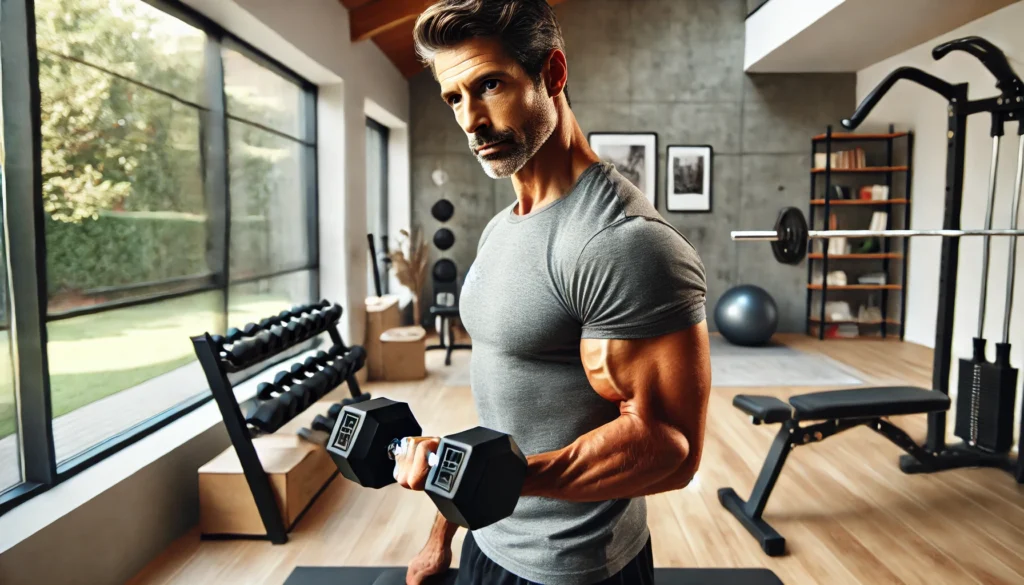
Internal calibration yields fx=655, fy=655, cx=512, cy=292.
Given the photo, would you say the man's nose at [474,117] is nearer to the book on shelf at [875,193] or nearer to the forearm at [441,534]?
the forearm at [441,534]

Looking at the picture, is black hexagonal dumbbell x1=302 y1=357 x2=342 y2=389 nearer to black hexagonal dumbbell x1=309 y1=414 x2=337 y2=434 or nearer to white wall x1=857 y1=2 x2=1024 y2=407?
black hexagonal dumbbell x1=309 y1=414 x2=337 y2=434

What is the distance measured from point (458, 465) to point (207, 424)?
2249mm

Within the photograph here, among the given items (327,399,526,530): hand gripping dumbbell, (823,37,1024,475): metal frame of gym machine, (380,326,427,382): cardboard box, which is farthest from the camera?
(380,326,427,382): cardboard box

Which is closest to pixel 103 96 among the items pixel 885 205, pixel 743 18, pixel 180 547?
pixel 180 547

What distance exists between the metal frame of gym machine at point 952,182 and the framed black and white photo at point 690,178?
10.8 feet

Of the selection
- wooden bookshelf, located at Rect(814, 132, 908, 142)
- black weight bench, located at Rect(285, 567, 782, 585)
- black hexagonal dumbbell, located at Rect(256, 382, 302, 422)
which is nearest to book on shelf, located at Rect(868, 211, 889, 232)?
wooden bookshelf, located at Rect(814, 132, 908, 142)

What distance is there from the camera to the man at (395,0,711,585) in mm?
625

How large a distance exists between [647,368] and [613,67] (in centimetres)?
593

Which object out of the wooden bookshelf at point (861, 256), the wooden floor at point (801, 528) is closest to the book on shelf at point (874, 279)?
the wooden bookshelf at point (861, 256)

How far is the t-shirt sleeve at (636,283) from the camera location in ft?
2.03

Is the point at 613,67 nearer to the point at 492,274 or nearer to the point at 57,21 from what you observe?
the point at 57,21

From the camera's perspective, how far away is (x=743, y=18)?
6043mm

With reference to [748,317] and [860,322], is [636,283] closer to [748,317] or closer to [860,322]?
[748,317]

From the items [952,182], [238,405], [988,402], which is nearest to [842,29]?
[952,182]
